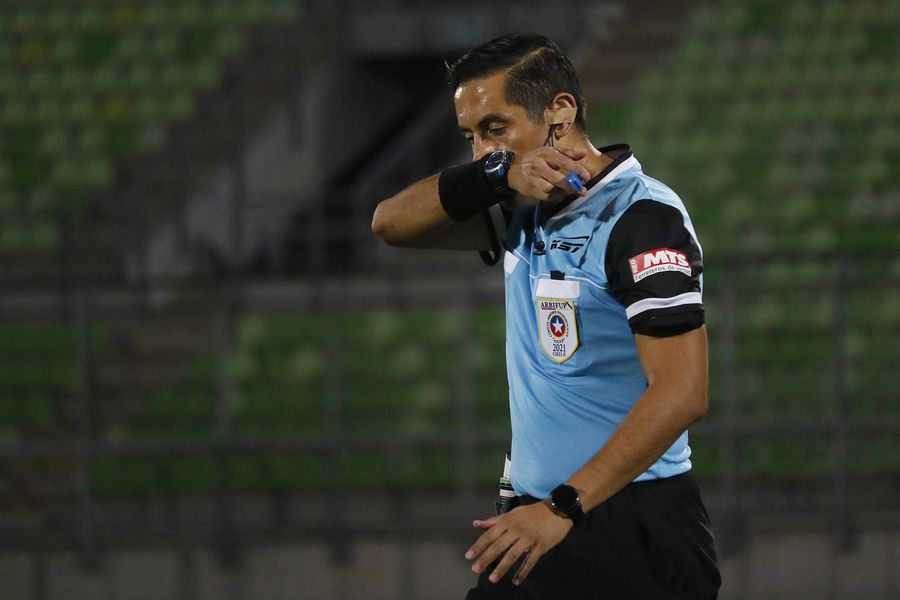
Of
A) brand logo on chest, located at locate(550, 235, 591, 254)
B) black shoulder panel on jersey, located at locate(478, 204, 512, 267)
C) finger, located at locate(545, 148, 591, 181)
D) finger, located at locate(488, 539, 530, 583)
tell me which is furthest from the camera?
black shoulder panel on jersey, located at locate(478, 204, 512, 267)

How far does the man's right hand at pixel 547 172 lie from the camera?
223 cm

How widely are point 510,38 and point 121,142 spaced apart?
8.83 metres

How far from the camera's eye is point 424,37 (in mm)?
12109

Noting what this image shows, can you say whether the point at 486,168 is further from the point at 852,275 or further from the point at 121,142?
the point at 121,142

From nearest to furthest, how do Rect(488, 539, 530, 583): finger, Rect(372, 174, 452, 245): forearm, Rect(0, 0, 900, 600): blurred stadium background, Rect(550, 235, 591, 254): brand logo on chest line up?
Rect(488, 539, 530, 583): finger < Rect(550, 235, 591, 254): brand logo on chest < Rect(372, 174, 452, 245): forearm < Rect(0, 0, 900, 600): blurred stadium background

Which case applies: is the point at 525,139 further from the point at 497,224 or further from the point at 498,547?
the point at 498,547

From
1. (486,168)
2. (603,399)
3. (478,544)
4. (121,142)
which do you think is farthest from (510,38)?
(121,142)

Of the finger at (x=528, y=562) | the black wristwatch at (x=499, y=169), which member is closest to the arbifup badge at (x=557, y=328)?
the black wristwatch at (x=499, y=169)

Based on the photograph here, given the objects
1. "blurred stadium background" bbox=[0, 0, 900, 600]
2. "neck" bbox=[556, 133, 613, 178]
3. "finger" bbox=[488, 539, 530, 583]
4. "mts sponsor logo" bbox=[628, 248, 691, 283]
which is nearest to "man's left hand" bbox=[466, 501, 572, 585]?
"finger" bbox=[488, 539, 530, 583]

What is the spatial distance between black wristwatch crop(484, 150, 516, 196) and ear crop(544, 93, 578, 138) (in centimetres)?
11

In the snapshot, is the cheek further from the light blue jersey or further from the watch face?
the light blue jersey

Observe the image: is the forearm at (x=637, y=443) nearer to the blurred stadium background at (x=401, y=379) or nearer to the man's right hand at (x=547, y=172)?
the man's right hand at (x=547, y=172)

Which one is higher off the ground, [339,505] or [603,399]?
[603,399]

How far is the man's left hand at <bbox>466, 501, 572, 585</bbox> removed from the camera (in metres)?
2.11
